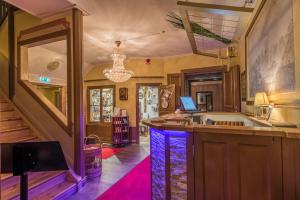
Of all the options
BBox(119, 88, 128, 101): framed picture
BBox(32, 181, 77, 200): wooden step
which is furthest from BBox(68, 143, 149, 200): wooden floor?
BBox(119, 88, 128, 101): framed picture

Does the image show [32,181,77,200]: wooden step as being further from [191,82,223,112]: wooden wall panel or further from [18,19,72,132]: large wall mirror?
[191,82,223,112]: wooden wall panel

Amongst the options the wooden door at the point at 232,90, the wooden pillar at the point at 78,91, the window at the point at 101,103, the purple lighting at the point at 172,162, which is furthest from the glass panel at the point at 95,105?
the purple lighting at the point at 172,162

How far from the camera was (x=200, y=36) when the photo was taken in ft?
14.9

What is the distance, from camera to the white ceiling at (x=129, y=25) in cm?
303

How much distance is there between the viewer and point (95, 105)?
7625mm

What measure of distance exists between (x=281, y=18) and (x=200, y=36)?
274cm

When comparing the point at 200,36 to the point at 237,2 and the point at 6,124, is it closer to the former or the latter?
the point at 237,2

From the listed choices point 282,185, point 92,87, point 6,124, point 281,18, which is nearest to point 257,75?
point 281,18

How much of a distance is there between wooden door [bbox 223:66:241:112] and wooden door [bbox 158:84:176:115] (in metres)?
1.74

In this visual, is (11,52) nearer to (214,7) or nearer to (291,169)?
(214,7)

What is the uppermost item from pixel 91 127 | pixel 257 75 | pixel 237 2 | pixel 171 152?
pixel 237 2

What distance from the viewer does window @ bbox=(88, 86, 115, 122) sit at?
7.35 metres

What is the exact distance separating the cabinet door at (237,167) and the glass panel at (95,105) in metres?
6.39

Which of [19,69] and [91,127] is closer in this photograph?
[19,69]
